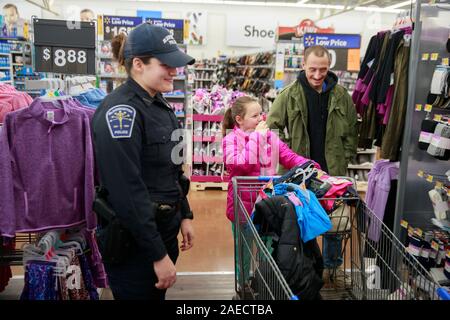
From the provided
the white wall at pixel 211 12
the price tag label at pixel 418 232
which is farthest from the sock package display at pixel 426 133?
the white wall at pixel 211 12

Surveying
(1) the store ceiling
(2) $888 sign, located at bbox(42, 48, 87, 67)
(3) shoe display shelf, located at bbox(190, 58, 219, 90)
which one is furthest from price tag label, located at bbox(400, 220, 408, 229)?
(1) the store ceiling

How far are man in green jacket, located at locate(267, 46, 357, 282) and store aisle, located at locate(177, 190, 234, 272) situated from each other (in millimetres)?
1328

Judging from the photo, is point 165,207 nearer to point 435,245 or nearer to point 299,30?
point 435,245

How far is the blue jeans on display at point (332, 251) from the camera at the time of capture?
235 cm

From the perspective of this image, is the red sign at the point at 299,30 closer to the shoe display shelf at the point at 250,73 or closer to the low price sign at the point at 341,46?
the shoe display shelf at the point at 250,73

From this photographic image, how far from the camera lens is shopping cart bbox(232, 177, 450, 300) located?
1.79 metres

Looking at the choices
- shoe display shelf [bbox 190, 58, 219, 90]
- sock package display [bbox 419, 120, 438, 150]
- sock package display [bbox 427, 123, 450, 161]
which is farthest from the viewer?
shoe display shelf [bbox 190, 58, 219, 90]

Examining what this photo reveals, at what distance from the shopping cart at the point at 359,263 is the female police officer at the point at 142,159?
0.38 meters

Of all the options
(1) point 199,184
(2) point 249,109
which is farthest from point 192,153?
(2) point 249,109

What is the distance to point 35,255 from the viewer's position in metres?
2.30

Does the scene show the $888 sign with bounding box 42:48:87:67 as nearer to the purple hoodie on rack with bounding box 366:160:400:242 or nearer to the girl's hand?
the girl's hand

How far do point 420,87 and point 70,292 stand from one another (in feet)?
9.54
